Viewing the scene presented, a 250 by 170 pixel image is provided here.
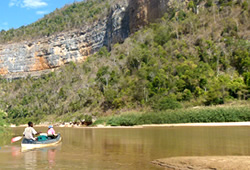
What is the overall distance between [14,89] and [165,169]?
4029 inches

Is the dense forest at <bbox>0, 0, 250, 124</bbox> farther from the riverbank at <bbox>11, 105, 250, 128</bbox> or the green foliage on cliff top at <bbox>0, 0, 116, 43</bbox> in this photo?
the green foliage on cliff top at <bbox>0, 0, 116, 43</bbox>

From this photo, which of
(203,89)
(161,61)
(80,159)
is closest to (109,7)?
(161,61)

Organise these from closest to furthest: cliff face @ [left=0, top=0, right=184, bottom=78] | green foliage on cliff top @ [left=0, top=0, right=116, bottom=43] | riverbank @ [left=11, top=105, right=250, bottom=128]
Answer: riverbank @ [left=11, top=105, right=250, bottom=128]
cliff face @ [left=0, top=0, right=184, bottom=78]
green foliage on cliff top @ [left=0, top=0, right=116, bottom=43]

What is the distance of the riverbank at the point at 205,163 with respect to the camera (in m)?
10.5

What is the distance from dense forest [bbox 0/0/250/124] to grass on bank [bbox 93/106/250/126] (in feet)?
9.40

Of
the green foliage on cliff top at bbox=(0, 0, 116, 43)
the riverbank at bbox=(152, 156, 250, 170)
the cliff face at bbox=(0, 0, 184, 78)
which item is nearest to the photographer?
the riverbank at bbox=(152, 156, 250, 170)

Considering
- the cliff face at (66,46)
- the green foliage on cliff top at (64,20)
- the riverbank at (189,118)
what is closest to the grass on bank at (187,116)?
the riverbank at (189,118)

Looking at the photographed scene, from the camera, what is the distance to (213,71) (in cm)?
5450

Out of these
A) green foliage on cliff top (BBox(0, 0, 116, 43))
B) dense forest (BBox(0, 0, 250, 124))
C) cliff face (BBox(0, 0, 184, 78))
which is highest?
green foliage on cliff top (BBox(0, 0, 116, 43))

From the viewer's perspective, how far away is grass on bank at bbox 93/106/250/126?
36.5 m

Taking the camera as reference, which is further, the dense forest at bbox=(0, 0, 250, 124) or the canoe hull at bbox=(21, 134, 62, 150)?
the dense forest at bbox=(0, 0, 250, 124)

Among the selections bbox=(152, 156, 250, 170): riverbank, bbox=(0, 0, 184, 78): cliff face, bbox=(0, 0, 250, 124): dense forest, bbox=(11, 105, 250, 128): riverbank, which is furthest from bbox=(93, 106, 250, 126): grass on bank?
bbox=(0, 0, 184, 78): cliff face

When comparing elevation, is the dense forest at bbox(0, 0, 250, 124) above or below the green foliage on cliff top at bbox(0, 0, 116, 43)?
below

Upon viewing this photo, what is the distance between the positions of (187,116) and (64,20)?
105 metres
